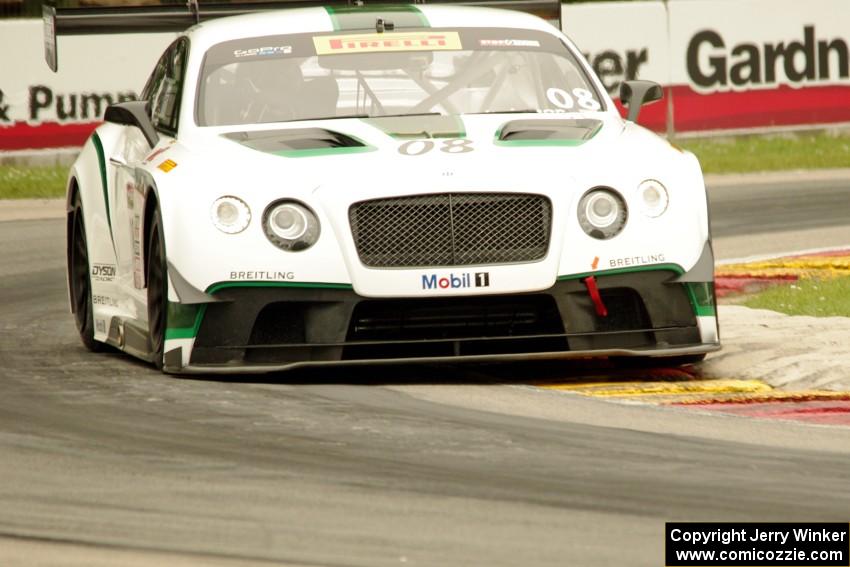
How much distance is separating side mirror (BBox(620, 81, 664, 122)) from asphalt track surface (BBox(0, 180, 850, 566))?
1340 mm

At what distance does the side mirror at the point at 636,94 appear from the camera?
31.3ft

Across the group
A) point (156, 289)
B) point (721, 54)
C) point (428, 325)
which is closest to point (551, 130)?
point (428, 325)

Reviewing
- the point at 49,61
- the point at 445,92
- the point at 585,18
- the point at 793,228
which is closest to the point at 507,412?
the point at 445,92

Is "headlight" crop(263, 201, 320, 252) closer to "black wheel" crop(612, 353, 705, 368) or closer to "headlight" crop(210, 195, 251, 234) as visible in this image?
"headlight" crop(210, 195, 251, 234)

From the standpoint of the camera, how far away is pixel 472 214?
8.20 meters

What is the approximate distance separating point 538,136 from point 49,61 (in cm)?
391

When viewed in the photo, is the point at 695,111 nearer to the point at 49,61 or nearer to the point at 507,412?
the point at 49,61

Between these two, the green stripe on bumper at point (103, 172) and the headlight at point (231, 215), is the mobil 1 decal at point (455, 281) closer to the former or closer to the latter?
the headlight at point (231, 215)

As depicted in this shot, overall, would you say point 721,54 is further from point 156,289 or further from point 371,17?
point 156,289

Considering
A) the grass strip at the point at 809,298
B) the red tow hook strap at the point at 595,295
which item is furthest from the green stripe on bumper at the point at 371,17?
the grass strip at the point at 809,298

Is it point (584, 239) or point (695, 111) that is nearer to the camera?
point (584, 239)

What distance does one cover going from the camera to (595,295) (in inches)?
322

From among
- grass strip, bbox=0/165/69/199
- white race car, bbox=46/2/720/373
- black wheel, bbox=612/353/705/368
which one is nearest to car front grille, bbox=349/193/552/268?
white race car, bbox=46/2/720/373

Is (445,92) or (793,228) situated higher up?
(445,92)
